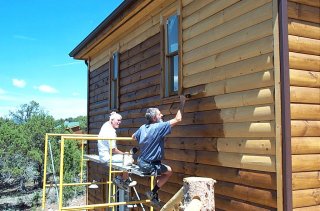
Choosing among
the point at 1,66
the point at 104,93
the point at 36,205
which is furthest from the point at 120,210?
the point at 1,66

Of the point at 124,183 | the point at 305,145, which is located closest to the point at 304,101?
the point at 305,145

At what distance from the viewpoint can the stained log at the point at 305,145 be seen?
14.5ft

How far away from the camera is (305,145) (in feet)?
14.8

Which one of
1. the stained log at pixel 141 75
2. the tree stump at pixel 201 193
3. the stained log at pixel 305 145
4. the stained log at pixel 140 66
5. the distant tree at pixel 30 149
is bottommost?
the distant tree at pixel 30 149

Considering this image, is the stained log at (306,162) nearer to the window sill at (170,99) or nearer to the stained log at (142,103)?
the window sill at (170,99)

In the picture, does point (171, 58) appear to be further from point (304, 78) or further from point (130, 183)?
point (304, 78)

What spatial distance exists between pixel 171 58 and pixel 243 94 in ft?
8.88

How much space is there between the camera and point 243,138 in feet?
16.5

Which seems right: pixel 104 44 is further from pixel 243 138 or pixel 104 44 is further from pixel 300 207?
pixel 300 207

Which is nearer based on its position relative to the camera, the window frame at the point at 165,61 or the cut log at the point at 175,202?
the cut log at the point at 175,202

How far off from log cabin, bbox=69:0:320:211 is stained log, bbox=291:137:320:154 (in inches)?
0.5

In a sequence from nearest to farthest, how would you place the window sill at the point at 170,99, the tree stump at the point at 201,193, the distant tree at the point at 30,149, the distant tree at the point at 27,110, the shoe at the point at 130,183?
the tree stump at the point at 201,193, the shoe at the point at 130,183, the window sill at the point at 170,99, the distant tree at the point at 30,149, the distant tree at the point at 27,110

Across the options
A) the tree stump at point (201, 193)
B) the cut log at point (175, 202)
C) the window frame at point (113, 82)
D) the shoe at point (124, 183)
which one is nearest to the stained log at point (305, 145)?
the cut log at point (175, 202)

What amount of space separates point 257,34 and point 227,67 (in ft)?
2.60
